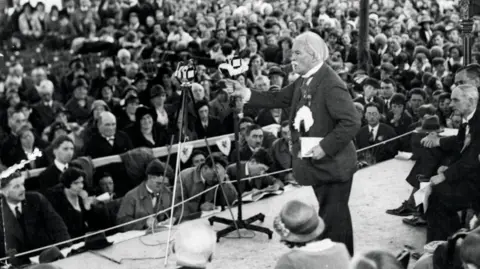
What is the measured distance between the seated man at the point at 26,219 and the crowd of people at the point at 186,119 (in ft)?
0.03

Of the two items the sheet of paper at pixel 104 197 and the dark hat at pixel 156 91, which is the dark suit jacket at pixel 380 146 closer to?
the dark hat at pixel 156 91

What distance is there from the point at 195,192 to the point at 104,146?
1.66 meters

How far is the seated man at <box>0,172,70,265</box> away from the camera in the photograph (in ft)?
19.5

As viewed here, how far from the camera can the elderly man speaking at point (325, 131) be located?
4.38 meters

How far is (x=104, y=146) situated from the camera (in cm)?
814

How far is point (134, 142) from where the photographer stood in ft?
28.3

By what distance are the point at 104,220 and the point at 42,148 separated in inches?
82.0

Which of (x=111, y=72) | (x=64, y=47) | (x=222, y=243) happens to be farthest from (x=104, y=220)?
(x=64, y=47)

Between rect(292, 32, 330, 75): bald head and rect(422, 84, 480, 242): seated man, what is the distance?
129 cm

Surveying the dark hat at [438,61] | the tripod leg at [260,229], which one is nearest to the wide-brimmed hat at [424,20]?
the dark hat at [438,61]

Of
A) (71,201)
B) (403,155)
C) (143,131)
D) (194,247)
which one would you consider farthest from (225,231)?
(143,131)

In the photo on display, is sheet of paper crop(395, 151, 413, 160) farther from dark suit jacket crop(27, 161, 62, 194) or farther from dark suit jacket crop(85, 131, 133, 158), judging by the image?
dark suit jacket crop(27, 161, 62, 194)

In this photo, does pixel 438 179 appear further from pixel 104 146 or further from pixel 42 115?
pixel 42 115

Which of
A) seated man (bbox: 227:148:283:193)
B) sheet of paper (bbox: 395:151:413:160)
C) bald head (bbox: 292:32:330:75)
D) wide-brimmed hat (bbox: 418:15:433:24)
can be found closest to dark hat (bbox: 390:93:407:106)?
sheet of paper (bbox: 395:151:413:160)
